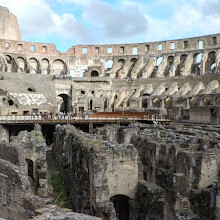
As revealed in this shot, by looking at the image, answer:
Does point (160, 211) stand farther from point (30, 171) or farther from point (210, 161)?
point (30, 171)

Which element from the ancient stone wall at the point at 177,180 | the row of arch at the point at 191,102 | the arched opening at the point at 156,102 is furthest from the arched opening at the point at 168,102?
the ancient stone wall at the point at 177,180

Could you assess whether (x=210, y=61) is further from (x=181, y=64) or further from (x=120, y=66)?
(x=120, y=66)

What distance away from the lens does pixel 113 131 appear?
2452 cm

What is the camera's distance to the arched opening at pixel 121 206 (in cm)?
1037

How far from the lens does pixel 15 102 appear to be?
40062mm

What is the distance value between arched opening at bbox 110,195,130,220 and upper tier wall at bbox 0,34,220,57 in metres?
46.2

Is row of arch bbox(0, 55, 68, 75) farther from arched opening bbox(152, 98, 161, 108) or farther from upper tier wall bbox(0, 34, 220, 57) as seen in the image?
arched opening bbox(152, 98, 161, 108)

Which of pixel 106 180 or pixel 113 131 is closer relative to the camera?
pixel 106 180

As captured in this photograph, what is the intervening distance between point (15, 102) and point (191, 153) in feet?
108

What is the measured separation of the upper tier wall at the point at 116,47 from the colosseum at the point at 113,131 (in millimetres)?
196

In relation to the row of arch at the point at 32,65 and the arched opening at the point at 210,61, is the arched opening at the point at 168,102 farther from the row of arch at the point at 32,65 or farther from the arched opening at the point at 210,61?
the row of arch at the point at 32,65

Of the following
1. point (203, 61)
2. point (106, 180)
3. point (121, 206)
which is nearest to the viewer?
point (106, 180)

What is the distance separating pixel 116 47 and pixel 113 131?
37.9 meters

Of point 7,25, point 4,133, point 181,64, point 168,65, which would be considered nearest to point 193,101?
point 181,64
